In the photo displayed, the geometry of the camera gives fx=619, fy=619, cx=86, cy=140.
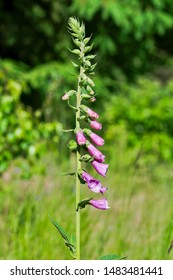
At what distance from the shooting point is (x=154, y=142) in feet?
24.6

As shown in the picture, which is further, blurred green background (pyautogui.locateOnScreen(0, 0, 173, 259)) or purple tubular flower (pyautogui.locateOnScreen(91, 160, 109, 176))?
blurred green background (pyautogui.locateOnScreen(0, 0, 173, 259))

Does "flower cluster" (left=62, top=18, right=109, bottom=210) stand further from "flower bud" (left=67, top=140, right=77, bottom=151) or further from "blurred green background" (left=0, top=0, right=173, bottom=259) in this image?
"blurred green background" (left=0, top=0, right=173, bottom=259)

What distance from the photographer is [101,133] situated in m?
8.62

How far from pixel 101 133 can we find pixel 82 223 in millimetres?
4921

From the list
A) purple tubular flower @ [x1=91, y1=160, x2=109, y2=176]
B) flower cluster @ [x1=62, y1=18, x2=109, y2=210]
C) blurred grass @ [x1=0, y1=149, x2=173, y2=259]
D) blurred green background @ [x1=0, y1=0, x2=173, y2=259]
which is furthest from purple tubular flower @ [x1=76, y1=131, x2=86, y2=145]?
blurred green background @ [x1=0, y1=0, x2=173, y2=259]

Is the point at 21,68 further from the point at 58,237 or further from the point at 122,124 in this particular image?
the point at 58,237

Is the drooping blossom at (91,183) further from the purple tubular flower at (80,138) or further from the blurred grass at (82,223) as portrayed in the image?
the blurred grass at (82,223)

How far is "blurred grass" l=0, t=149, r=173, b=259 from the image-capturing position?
11.2 feet

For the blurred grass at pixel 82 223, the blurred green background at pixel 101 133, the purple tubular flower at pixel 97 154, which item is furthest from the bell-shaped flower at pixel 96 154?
the blurred green background at pixel 101 133

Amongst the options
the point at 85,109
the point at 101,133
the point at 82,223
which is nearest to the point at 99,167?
the point at 85,109

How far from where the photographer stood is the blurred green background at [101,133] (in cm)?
372

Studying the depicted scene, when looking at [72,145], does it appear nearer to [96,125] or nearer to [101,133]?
[96,125]

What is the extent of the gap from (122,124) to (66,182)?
3179mm
